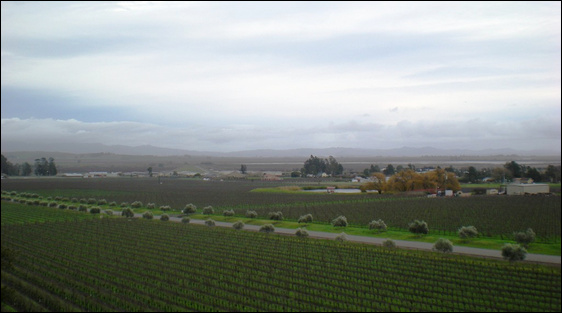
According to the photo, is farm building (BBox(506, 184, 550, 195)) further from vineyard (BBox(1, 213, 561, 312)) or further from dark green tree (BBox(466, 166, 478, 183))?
dark green tree (BBox(466, 166, 478, 183))

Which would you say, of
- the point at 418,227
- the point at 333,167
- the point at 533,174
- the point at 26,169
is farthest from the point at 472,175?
the point at 26,169

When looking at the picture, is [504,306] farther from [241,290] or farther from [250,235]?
[250,235]

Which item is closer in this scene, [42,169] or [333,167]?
[333,167]

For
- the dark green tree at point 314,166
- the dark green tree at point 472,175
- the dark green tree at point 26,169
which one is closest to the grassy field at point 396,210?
the dark green tree at point 472,175

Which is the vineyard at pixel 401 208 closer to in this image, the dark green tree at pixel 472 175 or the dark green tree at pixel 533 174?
the dark green tree at pixel 533 174

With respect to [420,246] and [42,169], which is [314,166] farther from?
[42,169]

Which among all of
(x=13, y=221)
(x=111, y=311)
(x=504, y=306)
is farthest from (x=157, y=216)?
(x=504, y=306)

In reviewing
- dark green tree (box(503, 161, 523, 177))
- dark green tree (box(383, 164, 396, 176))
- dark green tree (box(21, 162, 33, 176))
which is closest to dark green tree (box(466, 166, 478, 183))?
dark green tree (box(503, 161, 523, 177))
